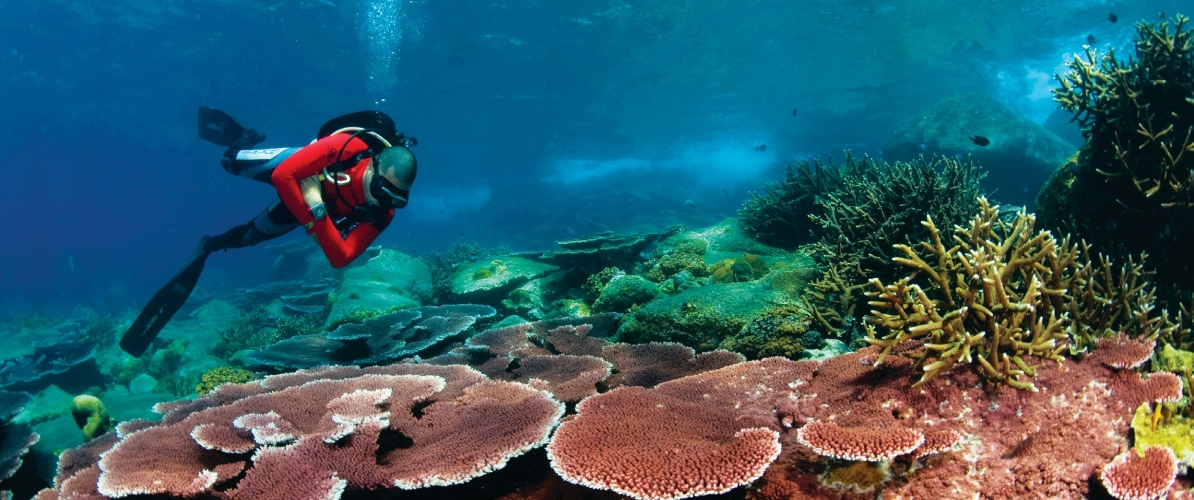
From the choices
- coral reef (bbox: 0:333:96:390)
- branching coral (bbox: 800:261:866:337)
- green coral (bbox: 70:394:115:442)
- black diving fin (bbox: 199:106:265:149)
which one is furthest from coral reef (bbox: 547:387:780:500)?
coral reef (bbox: 0:333:96:390)

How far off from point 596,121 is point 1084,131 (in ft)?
122

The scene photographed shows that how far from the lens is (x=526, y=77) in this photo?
99.6 feet

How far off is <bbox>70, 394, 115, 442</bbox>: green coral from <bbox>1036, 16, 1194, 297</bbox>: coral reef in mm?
9470

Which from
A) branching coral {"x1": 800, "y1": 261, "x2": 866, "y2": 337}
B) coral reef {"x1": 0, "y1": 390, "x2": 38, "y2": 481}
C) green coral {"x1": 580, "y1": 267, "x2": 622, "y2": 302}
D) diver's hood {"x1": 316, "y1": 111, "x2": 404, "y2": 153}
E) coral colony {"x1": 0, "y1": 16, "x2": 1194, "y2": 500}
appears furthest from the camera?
green coral {"x1": 580, "y1": 267, "x2": 622, "y2": 302}

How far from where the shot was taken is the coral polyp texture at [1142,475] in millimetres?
1926

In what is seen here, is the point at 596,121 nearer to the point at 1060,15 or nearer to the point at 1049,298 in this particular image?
the point at 1060,15

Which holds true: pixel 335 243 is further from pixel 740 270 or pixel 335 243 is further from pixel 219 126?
pixel 740 270

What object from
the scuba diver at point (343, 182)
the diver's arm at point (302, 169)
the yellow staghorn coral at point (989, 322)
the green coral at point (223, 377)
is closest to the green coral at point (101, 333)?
the green coral at point (223, 377)

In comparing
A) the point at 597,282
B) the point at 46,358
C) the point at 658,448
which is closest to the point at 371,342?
the point at 597,282

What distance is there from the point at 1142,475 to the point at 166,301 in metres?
9.89

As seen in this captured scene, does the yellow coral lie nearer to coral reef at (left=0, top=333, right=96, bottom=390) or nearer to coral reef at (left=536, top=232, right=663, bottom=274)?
coral reef at (left=536, top=232, right=663, bottom=274)

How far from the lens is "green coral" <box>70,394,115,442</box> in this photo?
505 cm

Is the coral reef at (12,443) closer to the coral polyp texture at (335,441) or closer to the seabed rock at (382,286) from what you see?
the coral polyp texture at (335,441)

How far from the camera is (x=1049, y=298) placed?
261cm
